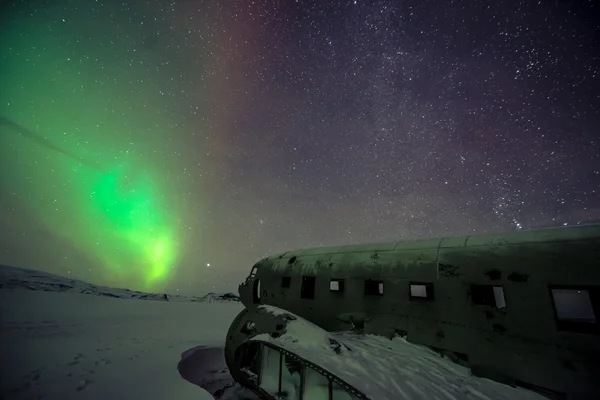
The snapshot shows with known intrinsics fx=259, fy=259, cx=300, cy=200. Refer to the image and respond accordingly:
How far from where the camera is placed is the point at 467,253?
26.5ft

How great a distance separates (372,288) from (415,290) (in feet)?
6.56

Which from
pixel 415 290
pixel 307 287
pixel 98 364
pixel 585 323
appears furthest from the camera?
pixel 98 364

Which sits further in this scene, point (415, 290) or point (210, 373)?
point (210, 373)

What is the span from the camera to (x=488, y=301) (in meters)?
7.51

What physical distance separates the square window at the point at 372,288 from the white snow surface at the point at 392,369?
1.78 m

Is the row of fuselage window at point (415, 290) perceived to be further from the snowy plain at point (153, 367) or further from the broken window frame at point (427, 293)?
the snowy plain at point (153, 367)

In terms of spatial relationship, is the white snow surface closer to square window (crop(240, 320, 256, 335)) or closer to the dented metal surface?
the dented metal surface

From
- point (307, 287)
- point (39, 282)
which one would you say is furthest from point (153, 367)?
point (39, 282)

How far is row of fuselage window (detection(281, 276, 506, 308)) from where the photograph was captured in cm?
755

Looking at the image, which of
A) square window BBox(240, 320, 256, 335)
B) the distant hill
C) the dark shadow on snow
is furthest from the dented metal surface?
the distant hill

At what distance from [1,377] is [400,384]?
48.2ft

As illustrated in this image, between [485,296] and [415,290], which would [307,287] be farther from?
[485,296]

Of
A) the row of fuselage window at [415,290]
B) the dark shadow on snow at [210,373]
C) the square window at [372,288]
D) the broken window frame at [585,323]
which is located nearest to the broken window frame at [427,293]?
the row of fuselage window at [415,290]

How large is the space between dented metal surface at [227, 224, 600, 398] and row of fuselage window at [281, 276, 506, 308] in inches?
1.5
